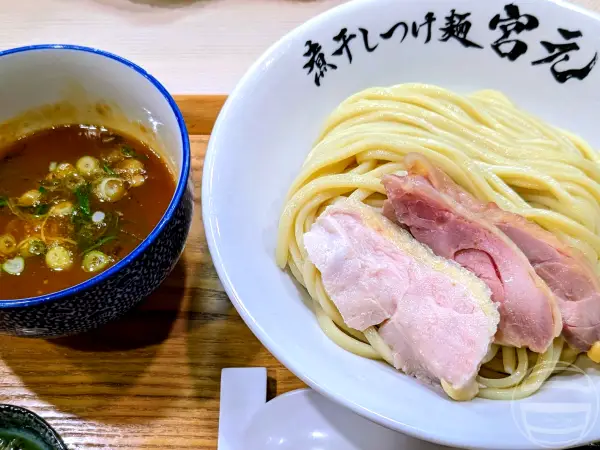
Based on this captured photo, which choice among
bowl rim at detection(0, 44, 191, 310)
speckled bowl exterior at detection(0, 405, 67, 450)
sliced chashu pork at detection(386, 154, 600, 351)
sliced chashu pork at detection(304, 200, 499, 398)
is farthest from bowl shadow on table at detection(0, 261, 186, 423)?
sliced chashu pork at detection(386, 154, 600, 351)

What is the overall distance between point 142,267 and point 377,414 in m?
0.68

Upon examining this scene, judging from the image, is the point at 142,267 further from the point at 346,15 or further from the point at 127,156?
the point at 346,15

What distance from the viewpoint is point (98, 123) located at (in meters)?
1.88

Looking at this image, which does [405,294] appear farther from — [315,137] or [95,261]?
[95,261]

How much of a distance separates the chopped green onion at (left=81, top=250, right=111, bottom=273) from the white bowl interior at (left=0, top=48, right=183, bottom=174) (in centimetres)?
31

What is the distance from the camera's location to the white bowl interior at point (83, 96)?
66.3 inches

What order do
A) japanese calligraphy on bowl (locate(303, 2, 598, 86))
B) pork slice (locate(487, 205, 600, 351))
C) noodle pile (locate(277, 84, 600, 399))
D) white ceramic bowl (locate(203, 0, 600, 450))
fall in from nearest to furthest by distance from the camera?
white ceramic bowl (locate(203, 0, 600, 450)) → pork slice (locate(487, 205, 600, 351)) → noodle pile (locate(277, 84, 600, 399)) → japanese calligraphy on bowl (locate(303, 2, 598, 86))

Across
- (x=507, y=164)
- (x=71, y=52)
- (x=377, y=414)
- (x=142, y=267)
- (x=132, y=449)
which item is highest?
(x=71, y=52)

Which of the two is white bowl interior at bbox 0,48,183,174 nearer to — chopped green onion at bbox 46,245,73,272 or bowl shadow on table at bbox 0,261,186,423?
chopped green onion at bbox 46,245,73,272

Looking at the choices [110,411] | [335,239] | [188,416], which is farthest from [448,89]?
[110,411]

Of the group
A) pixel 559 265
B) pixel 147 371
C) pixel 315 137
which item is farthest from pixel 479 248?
pixel 147 371

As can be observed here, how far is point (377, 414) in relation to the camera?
50.2 inches

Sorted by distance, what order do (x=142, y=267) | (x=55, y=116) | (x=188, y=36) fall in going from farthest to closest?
1. (x=188, y=36)
2. (x=55, y=116)
3. (x=142, y=267)

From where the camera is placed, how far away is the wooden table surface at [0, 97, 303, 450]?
62.9 inches
